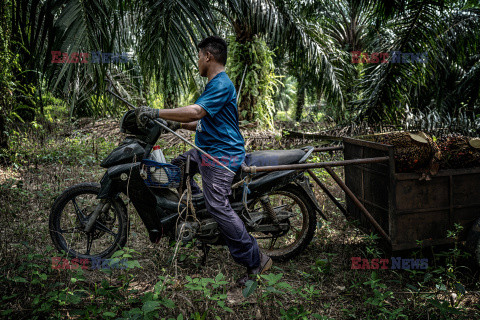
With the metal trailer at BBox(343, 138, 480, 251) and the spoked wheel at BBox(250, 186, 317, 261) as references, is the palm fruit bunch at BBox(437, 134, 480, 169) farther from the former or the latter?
the spoked wheel at BBox(250, 186, 317, 261)

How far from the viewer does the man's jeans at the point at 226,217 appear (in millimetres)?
2885

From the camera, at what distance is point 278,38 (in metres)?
6.94

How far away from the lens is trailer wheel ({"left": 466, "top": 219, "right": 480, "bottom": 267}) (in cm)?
292

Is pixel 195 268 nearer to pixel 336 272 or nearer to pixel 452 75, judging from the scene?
pixel 336 272

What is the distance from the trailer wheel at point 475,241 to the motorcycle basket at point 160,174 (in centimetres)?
266

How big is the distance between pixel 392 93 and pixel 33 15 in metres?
5.76

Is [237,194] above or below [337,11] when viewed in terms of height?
below

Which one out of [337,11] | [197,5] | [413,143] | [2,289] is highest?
[337,11]

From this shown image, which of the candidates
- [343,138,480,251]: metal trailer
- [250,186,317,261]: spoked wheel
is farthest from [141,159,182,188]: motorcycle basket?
[343,138,480,251]: metal trailer

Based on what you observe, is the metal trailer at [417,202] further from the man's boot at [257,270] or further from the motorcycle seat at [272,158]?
the man's boot at [257,270]

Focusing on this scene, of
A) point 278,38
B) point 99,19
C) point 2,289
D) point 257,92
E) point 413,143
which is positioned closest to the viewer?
point 2,289

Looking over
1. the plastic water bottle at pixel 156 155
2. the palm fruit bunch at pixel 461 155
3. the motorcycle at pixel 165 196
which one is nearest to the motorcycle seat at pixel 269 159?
the motorcycle at pixel 165 196

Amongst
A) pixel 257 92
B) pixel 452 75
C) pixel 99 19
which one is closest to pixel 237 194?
pixel 99 19

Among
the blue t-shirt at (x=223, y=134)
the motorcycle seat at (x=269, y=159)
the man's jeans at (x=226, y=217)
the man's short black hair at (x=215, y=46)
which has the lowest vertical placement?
the man's jeans at (x=226, y=217)
